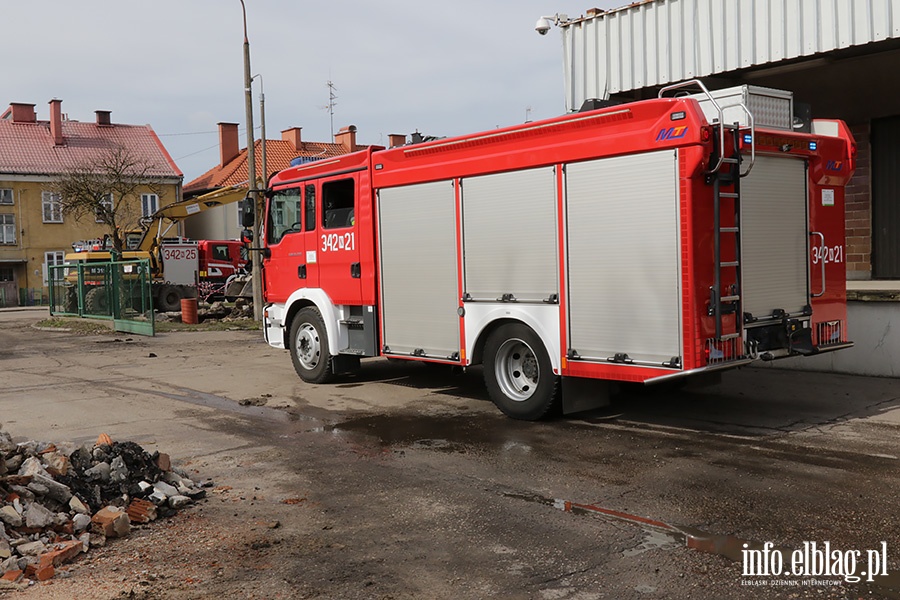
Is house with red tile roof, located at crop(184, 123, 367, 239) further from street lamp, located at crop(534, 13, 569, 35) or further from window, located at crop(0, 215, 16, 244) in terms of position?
street lamp, located at crop(534, 13, 569, 35)

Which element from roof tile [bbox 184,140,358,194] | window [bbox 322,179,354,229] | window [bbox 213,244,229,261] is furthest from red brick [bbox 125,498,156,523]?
roof tile [bbox 184,140,358,194]

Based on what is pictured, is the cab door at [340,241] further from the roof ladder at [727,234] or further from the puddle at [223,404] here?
the roof ladder at [727,234]

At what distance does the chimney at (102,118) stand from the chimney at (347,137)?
14204 millimetres

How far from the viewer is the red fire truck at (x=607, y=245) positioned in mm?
7406

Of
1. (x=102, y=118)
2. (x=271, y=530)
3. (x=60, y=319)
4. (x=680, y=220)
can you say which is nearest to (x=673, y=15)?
(x=680, y=220)

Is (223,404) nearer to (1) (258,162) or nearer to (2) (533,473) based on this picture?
(2) (533,473)

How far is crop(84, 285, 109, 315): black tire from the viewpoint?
23.4 meters

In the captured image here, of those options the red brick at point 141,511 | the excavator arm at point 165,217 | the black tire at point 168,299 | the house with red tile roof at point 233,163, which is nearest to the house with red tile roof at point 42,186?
the house with red tile roof at point 233,163

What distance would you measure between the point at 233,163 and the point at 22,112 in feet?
41.2

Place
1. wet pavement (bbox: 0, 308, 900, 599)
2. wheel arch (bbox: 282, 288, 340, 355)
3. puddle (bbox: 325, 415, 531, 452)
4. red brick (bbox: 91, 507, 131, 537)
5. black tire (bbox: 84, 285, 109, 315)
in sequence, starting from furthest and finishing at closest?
black tire (bbox: 84, 285, 109, 315) → wheel arch (bbox: 282, 288, 340, 355) → puddle (bbox: 325, 415, 531, 452) → red brick (bbox: 91, 507, 131, 537) → wet pavement (bbox: 0, 308, 900, 599)

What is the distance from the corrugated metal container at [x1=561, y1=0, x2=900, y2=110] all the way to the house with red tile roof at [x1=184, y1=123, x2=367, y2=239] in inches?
1509

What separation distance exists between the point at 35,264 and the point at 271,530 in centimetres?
4829


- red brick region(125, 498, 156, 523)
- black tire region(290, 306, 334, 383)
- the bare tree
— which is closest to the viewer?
red brick region(125, 498, 156, 523)

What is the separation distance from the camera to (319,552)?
502 centimetres
